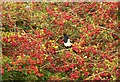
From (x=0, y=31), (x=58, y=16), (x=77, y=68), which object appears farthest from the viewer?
(x=58, y=16)

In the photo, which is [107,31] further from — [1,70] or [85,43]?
[1,70]

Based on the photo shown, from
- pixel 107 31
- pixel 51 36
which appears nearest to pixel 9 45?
pixel 51 36

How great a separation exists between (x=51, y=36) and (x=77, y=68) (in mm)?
541

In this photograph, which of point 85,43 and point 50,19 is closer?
point 85,43

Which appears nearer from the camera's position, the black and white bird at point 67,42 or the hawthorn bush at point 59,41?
the hawthorn bush at point 59,41

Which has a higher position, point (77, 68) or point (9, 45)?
point (9, 45)

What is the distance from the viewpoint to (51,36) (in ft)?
13.4

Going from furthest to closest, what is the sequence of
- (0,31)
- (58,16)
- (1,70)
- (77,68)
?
(58,16)
(0,31)
(77,68)
(1,70)

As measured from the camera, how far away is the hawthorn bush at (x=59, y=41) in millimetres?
3645

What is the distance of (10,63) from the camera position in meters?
3.60

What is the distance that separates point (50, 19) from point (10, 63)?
3.01 feet

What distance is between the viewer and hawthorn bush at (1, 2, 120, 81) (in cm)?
364

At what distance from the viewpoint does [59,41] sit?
407 centimetres

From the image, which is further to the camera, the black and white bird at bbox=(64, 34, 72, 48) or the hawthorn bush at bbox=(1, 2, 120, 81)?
the black and white bird at bbox=(64, 34, 72, 48)
